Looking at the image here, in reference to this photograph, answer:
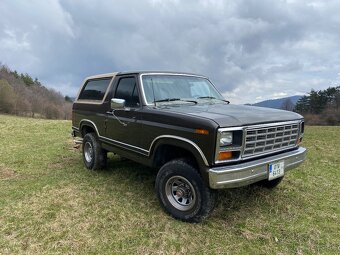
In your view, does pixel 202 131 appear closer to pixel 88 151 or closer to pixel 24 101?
pixel 88 151

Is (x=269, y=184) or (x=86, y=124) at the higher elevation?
(x=86, y=124)

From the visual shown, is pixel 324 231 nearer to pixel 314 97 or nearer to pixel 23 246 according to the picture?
pixel 23 246

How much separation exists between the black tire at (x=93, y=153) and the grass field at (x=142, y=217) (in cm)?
18

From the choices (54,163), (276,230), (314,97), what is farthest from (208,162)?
(314,97)

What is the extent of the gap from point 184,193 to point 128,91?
2.00m

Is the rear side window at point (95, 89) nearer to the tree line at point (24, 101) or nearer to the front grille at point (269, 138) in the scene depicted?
the front grille at point (269, 138)

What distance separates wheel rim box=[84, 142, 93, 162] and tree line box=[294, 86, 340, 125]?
35771 mm

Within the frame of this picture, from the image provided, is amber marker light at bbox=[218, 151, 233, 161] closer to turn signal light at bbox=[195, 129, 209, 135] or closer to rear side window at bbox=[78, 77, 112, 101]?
turn signal light at bbox=[195, 129, 209, 135]

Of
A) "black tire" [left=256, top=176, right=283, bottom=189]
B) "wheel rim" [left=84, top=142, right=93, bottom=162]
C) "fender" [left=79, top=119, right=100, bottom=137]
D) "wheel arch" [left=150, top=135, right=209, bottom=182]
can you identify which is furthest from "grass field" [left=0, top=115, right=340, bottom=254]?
"fender" [left=79, top=119, right=100, bottom=137]

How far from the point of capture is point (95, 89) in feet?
20.1

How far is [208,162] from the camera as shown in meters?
3.46

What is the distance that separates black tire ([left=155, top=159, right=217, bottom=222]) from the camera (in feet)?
12.1

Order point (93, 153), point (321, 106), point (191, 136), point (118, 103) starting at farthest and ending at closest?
1. point (321, 106)
2. point (93, 153)
3. point (118, 103)
4. point (191, 136)

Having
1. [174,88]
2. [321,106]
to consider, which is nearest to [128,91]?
[174,88]
